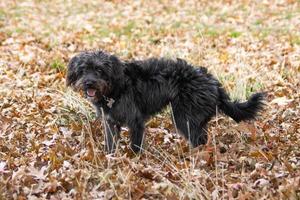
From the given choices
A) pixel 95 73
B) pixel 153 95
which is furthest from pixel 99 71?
pixel 153 95

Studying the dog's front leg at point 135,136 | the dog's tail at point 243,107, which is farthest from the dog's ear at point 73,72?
the dog's tail at point 243,107

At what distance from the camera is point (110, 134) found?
629 cm

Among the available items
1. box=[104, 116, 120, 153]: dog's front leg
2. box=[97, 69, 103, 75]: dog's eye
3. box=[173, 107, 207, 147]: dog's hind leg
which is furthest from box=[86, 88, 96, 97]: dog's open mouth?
box=[173, 107, 207, 147]: dog's hind leg

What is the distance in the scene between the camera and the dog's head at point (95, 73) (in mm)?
5910

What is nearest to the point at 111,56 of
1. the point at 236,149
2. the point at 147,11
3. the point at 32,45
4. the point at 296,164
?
the point at 236,149

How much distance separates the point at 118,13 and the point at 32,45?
5592 mm

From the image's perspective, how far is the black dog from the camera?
6059mm

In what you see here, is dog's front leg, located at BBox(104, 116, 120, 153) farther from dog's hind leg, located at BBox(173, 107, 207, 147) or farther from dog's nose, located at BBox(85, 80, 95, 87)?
dog's hind leg, located at BBox(173, 107, 207, 147)

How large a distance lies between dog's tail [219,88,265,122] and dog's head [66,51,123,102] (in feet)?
4.12

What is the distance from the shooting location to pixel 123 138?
6.96m

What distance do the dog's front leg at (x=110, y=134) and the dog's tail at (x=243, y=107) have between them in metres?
1.30

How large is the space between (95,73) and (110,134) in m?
0.81

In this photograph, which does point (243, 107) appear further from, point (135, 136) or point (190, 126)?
point (135, 136)

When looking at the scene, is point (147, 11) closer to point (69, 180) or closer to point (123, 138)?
point (123, 138)
